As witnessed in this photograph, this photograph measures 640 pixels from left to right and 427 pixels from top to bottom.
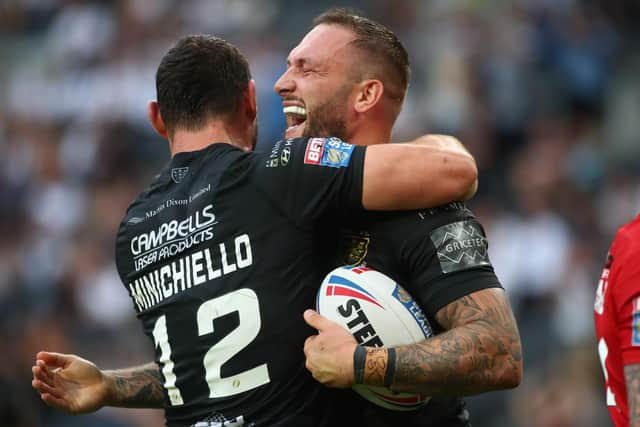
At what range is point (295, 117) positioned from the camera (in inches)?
183

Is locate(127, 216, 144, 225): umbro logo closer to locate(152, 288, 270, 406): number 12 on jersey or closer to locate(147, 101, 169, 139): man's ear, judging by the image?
locate(147, 101, 169, 139): man's ear

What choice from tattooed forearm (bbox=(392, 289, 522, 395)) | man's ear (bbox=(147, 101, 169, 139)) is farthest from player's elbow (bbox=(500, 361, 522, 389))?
man's ear (bbox=(147, 101, 169, 139))

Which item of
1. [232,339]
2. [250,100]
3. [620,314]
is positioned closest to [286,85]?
[250,100]

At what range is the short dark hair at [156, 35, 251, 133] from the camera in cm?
436

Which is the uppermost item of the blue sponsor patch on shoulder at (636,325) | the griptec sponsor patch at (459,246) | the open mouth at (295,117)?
the open mouth at (295,117)

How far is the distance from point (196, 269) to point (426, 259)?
2.87 ft

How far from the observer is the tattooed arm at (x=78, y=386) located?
4617mm

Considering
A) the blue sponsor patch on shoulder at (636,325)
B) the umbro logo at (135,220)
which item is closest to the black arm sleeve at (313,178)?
the umbro logo at (135,220)

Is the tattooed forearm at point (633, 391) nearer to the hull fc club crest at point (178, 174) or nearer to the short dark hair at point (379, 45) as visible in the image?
the short dark hair at point (379, 45)

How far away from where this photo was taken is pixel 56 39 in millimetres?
15430

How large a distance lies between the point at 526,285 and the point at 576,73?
2636 millimetres

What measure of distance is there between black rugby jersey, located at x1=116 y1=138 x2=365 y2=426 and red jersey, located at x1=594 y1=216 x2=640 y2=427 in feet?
3.06


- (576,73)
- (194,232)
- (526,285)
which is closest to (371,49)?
(194,232)

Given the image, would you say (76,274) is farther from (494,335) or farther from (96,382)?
(494,335)
